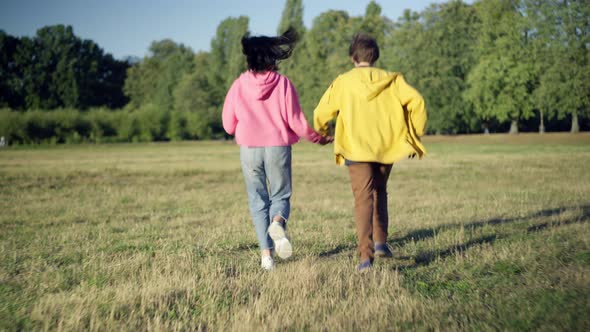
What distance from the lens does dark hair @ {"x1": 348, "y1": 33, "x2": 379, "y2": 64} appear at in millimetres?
5098

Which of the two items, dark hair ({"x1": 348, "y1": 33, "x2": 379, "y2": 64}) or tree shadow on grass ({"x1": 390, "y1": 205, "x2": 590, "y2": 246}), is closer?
dark hair ({"x1": 348, "y1": 33, "x2": 379, "y2": 64})

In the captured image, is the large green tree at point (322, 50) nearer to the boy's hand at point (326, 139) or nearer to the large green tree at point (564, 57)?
the large green tree at point (564, 57)

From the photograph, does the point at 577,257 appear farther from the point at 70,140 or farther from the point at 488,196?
Result: the point at 70,140

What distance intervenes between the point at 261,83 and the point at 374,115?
113cm

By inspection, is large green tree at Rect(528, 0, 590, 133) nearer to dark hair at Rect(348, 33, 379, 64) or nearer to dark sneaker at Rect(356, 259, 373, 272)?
dark hair at Rect(348, 33, 379, 64)

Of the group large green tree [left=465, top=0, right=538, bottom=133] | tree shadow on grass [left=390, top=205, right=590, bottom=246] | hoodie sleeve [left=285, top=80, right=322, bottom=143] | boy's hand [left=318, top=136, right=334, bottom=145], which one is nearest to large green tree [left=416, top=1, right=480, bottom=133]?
large green tree [left=465, top=0, right=538, bottom=133]

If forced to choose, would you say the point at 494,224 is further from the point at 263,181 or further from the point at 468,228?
the point at 263,181

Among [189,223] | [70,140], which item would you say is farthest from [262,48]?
[70,140]

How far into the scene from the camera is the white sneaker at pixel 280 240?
186 inches

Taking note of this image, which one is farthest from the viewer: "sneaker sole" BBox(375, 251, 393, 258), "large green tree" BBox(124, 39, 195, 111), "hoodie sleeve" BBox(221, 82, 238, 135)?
"large green tree" BBox(124, 39, 195, 111)

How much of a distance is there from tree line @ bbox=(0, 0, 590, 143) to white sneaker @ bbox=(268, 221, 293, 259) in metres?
30.4

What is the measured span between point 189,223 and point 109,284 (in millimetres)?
4187

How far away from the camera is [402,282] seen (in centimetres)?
448

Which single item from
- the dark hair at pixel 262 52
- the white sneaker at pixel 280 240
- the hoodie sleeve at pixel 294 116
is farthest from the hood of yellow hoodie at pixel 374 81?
the white sneaker at pixel 280 240
